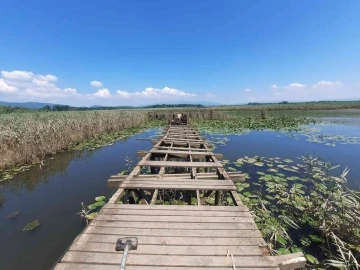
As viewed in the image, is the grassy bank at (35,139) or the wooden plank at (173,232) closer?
the wooden plank at (173,232)

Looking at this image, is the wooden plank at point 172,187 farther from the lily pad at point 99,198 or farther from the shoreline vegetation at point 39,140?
the shoreline vegetation at point 39,140

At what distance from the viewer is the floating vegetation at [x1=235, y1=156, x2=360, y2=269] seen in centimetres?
317

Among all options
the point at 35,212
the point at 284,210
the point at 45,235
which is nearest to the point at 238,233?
the point at 284,210

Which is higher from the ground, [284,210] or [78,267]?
[78,267]

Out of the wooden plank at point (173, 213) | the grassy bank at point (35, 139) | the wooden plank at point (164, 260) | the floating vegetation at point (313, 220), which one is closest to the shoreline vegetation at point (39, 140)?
the grassy bank at point (35, 139)

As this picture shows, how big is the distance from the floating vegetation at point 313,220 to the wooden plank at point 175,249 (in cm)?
36

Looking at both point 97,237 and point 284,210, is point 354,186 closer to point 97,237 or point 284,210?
point 284,210

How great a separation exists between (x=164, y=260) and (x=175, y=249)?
0.19 m

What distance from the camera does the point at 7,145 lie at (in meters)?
8.02

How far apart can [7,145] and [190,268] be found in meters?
9.58

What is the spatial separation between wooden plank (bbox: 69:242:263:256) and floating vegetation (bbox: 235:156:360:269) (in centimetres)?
36

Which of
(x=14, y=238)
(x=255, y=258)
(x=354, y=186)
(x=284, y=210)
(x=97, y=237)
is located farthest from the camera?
(x=354, y=186)

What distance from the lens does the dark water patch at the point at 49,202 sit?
3.54 metres

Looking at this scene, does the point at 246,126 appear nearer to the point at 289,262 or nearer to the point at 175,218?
the point at 175,218
